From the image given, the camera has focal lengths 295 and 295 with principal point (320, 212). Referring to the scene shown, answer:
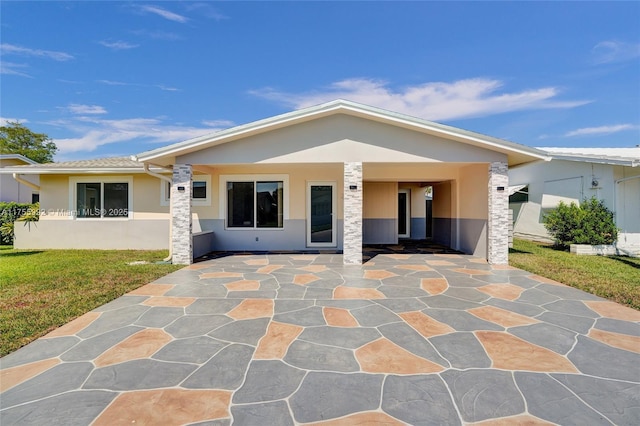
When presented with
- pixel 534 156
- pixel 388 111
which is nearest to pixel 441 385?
pixel 388 111

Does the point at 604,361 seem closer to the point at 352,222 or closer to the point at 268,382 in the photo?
the point at 268,382

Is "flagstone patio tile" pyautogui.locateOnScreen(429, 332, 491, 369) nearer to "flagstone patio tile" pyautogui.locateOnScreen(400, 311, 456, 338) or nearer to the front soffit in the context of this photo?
"flagstone patio tile" pyautogui.locateOnScreen(400, 311, 456, 338)

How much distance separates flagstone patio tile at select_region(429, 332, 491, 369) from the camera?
3.95 meters

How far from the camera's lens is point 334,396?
3238 mm

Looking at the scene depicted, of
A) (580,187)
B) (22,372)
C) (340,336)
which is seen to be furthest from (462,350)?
(580,187)

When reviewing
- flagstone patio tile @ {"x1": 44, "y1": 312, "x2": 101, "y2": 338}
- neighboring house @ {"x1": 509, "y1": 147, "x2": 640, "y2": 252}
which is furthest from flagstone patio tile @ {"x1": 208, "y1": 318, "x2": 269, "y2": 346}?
neighboring house @ {"x1": 509, "y1": 147, "x2": 640, "y2": 252}

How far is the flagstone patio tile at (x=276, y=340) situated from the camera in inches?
166

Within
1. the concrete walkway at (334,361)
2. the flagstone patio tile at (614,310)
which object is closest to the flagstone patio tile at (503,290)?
the concrete walkway at (334,361)

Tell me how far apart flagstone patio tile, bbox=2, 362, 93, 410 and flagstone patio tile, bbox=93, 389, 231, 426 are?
81cm

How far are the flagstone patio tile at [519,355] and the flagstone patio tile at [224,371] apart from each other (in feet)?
10.9

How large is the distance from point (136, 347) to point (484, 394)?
15.5ft

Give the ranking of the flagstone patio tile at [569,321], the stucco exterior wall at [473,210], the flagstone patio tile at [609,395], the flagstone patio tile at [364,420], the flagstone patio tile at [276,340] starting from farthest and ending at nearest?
the stucco exterior wall at [473,210] → the flagstone patio tile at [569,321] → the flagstone patio tile at [276,340] → the flagstone patio tile at [609,395] → the flagstone patio tile at [364,420]

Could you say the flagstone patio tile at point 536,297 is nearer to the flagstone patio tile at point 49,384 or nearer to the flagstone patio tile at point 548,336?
the flagstone patio tile at point 548,336

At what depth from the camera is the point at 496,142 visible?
9.91 meters
